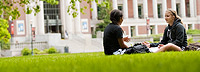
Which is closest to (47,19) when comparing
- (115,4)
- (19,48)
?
(19,48)

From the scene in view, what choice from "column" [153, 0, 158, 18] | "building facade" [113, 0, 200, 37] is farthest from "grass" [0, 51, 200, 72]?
"column" [153, 0, 158, 18]

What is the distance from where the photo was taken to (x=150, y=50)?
879 cm

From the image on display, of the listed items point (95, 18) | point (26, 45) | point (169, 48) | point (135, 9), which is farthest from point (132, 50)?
point (135, 9)

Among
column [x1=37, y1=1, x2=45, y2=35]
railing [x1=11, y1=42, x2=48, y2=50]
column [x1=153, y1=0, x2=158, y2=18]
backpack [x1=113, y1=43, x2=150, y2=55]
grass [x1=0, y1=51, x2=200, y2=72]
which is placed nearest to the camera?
grass [x1=0, y1=51, x2=200, y2=72]

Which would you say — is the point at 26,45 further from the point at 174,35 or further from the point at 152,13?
the point at 152,13

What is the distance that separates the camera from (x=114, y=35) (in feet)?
26.6

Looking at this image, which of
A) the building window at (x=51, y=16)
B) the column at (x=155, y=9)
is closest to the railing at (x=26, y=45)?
the building window at (x=51, y=16)

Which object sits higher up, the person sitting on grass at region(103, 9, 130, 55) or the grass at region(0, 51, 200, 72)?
the person sitting on grass at region(103, 9, 130, 55)

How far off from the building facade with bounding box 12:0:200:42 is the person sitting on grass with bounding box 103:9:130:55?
34.2 meters

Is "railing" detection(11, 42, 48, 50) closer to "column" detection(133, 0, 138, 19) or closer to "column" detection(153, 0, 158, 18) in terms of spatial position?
"column" detection(133, 0, 138, 19)

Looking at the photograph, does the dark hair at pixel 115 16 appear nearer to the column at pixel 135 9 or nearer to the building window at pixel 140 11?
the column at pixel 135 9

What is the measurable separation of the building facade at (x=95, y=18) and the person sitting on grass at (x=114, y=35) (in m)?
34.2

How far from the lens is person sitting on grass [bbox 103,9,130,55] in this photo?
8.01 metres

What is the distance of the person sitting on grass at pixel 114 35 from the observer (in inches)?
315
